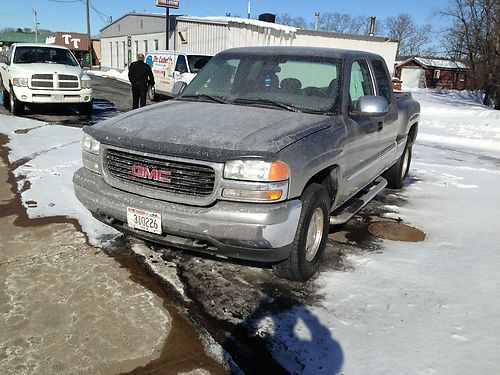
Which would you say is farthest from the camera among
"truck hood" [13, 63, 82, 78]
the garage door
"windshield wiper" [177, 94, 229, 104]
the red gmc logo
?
the garage door

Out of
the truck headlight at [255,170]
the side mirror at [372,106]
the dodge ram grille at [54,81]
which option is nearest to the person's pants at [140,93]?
the dodge ram grille at [54,81]

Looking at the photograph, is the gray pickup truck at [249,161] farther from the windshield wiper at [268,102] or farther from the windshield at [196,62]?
the windshield at [196,62]

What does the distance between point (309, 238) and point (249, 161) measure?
0.95 meters

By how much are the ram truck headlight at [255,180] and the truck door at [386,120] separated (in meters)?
2.31

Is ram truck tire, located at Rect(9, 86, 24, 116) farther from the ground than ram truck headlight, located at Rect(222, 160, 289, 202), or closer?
closer

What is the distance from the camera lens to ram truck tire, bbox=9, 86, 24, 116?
11231 mm

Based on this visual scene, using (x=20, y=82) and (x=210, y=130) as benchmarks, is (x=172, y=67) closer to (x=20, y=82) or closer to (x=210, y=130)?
(x=20, y=82)

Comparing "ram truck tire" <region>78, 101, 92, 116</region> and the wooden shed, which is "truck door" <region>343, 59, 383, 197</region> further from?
the wooden shed

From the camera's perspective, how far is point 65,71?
11344 millimetres

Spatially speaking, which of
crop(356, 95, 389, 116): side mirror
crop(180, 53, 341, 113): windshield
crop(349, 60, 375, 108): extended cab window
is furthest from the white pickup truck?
crop(356, 95, 389, 116): side mirror

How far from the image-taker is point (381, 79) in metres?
5.25

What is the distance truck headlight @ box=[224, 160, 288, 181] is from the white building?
2329 centimetres

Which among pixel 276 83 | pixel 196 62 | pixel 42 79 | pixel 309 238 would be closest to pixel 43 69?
pixel 42 79

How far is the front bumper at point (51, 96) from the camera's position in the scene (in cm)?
1092
